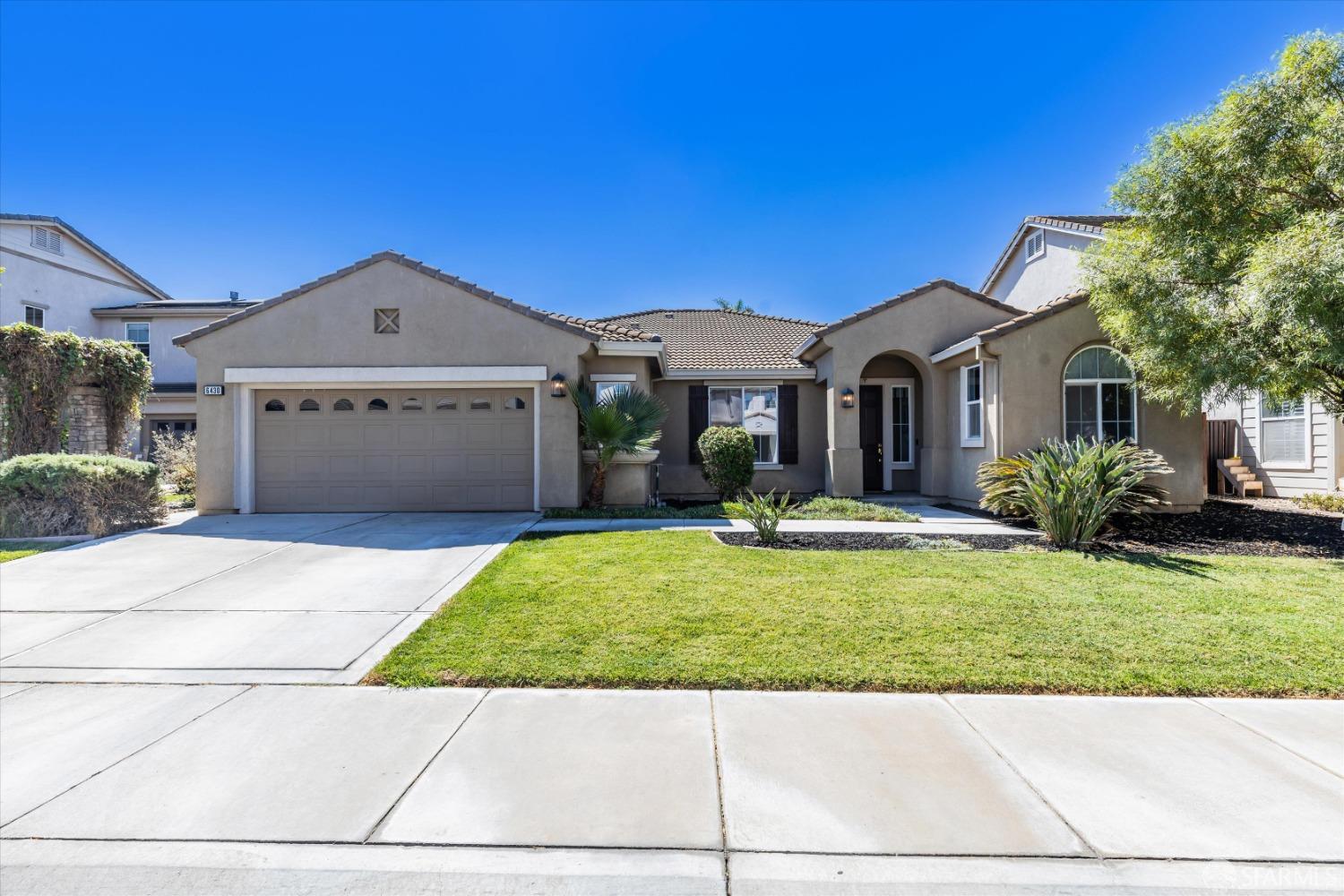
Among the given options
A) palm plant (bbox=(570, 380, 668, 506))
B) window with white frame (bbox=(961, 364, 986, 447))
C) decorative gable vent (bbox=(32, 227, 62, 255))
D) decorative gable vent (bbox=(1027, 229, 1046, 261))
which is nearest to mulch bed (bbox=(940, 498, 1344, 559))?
window with white frame (bbox=(961, 364, 986, 447))

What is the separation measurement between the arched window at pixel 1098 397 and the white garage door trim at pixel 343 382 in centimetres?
991

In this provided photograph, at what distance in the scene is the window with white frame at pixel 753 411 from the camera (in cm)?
1488

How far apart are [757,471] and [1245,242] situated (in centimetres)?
928

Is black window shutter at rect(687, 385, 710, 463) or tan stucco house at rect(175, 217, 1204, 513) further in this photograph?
black window shutter at rect(687, 385, 710, 463)

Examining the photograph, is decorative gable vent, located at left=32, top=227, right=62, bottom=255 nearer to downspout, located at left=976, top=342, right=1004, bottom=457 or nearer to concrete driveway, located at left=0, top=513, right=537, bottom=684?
concrete driveway, located at left=0, top=513, right=537, bottom=684

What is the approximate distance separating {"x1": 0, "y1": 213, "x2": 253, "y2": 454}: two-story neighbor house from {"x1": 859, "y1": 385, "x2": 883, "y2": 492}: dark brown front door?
2045cm

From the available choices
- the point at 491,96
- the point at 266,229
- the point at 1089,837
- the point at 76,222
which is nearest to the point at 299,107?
the point at 491,96

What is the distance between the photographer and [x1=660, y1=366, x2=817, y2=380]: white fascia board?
1460 cm

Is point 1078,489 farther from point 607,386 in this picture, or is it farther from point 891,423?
point 607,386

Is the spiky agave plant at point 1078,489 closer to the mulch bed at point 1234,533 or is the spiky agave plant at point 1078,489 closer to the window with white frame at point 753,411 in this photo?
the mulch bed at point 1234,533

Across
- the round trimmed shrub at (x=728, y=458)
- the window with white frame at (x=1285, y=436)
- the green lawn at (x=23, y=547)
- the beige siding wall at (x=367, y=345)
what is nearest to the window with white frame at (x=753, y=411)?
the round trimmed shrub at (x=728, y=458)

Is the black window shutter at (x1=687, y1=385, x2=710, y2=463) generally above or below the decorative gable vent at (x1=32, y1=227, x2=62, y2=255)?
below

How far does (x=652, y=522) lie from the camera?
34.4ft

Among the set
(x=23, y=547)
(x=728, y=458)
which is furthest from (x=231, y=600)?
(x=728, y=458)
